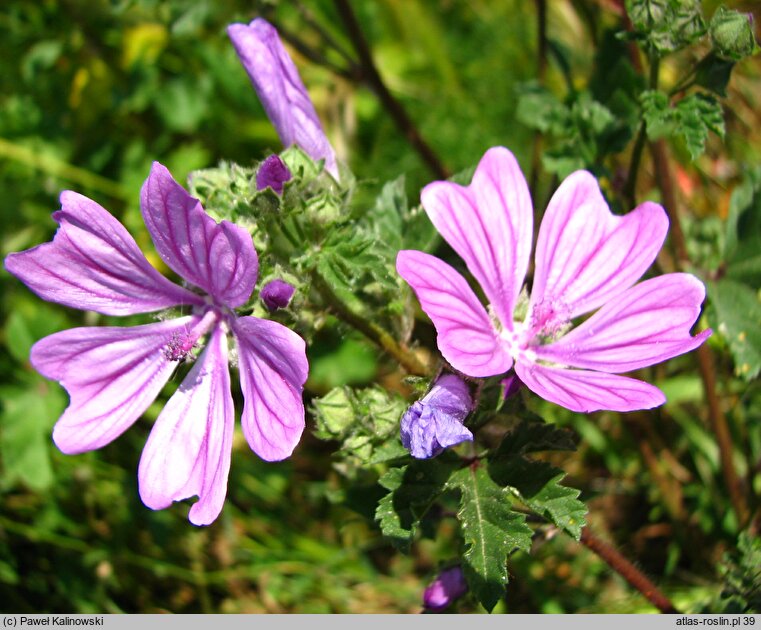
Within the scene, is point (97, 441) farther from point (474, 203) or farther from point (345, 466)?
point (474, 203)

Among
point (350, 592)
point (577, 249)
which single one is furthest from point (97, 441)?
point (350, 592)

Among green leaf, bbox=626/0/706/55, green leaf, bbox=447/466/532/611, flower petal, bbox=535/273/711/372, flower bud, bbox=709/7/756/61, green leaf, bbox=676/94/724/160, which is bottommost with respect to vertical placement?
green leaf, bbox=447/466/532/611

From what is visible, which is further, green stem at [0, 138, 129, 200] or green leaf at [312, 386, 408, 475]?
green stem at [0, 138, 129, 200]

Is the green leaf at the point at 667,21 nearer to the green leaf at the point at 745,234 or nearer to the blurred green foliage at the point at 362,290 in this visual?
the blurred green foliage at the point at 362,290

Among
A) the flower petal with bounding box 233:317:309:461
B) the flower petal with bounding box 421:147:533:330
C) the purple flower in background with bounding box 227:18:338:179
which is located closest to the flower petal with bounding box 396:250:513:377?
the flower petal with bounding box 421:147:533:330

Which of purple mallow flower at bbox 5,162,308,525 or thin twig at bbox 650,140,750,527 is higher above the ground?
purple mallow flower at bbox 5,162,308,525

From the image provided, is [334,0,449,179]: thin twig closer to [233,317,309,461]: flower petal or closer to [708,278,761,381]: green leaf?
[708,278,761,381]: green leaf

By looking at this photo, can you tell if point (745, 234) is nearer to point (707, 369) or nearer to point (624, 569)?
point (707, 369)
